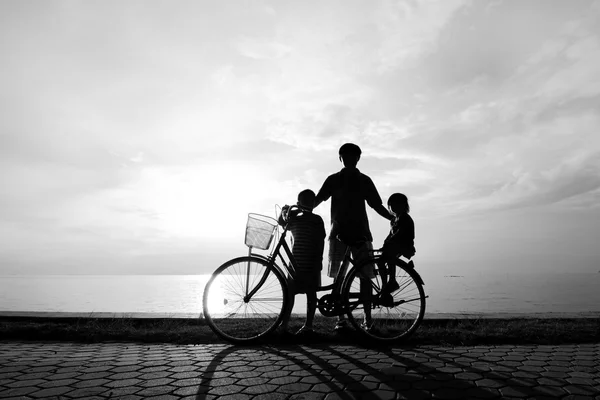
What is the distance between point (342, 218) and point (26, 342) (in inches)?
170

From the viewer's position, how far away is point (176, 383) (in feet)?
9.66

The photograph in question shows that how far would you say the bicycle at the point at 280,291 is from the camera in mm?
4484

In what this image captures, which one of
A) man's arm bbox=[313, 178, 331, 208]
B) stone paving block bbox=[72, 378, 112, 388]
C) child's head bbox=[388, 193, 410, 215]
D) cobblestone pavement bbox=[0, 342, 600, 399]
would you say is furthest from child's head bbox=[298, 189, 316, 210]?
stone paving block bbox=[72, 378, 112, 388]

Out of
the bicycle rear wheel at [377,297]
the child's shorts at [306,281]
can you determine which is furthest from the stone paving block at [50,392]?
the bicycle rear wheel at [377,297]

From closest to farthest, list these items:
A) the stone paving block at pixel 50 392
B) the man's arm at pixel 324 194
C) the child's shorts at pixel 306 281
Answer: the stone paving block at pixel 50 392
the child's shorts at pixel 306 281
the man's arm at pixel 324 194

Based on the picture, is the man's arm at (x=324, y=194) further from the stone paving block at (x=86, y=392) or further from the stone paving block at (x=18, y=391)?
the stone paving block at (x=18, y=391)

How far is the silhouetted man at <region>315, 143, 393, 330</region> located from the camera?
5035 millimetres

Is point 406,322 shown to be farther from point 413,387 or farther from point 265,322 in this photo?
point 413,387

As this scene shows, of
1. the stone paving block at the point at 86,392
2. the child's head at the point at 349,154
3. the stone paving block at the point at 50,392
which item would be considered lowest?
the stone paving block at the point at 86,392

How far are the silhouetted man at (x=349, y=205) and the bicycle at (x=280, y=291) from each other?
1.18 ft

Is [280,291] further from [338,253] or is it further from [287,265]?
[338,253]

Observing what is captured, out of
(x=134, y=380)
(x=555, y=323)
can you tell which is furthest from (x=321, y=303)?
(x=555, y=323)

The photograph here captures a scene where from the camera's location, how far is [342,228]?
5.10 meters

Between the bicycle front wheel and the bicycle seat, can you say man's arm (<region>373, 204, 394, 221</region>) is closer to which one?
the bicycle seat
